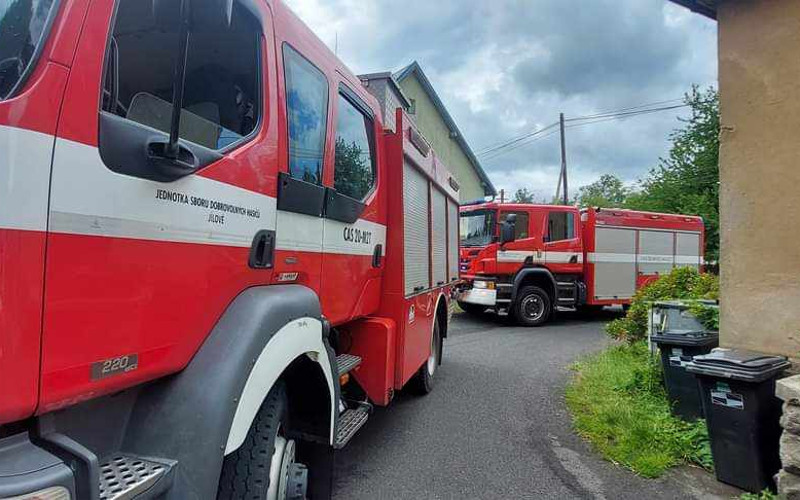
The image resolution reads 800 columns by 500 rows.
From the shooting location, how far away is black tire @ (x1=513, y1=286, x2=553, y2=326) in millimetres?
11180

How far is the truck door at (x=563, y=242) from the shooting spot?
1137cm

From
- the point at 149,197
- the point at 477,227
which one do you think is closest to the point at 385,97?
the point at 149,197

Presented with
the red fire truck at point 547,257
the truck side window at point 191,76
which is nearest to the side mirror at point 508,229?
the red fire truck at point 547,257

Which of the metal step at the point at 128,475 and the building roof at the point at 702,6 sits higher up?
the building roof at the point at 702,6

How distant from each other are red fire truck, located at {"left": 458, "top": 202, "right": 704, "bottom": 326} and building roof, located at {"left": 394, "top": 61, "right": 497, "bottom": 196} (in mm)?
9210

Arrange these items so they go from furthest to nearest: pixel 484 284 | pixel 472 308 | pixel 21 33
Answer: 1. pixel 472 308
2. pixel 484 284
3. pixel 21 33

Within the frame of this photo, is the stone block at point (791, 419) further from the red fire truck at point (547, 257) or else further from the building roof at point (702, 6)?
the red fire truck at point (547, 257)

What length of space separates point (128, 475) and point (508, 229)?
953 cm

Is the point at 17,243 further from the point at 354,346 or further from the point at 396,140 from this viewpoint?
the point at 396,140

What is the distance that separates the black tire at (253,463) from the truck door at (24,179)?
954mm

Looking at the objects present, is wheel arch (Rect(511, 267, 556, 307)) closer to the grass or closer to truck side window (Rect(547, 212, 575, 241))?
truck side window (Rect(547, 212, 575, 241))

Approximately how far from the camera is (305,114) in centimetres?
274

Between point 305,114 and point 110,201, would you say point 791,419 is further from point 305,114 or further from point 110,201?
point 110,201

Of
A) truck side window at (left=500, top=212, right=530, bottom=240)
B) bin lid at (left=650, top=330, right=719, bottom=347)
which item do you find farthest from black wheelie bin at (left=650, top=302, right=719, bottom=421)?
truck side window at (left=500, top=212, right=530, bottom=240)
